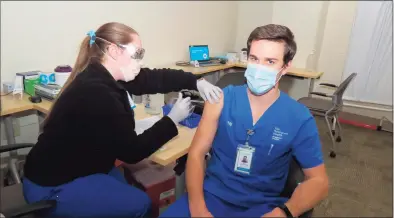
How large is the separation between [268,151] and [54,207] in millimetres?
915

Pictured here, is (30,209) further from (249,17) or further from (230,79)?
(249,17)

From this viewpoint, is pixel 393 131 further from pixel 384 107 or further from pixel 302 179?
pixel 302 179

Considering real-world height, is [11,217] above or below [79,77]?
below

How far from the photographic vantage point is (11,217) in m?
1.09

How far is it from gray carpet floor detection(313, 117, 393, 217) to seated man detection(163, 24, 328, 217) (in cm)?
119

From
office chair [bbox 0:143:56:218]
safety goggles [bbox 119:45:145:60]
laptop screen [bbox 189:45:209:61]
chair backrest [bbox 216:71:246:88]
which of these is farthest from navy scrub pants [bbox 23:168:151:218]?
laptop screen [bbox 189:45:209:61]

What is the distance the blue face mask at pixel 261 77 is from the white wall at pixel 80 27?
185cm

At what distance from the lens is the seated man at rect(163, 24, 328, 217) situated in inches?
51.1

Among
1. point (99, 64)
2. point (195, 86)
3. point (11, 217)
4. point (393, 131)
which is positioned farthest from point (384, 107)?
point (11, 217)

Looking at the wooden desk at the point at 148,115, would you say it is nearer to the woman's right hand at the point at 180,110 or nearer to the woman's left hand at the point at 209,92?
the woman's right hand at the point at 180,110

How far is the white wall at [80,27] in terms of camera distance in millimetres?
2307

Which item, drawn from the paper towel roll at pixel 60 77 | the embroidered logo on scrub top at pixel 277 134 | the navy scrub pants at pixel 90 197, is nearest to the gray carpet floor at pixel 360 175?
the embroidered logo on scrub top at pixel 277 134

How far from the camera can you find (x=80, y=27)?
107 inches

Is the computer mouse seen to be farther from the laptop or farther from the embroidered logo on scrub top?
the laptop
